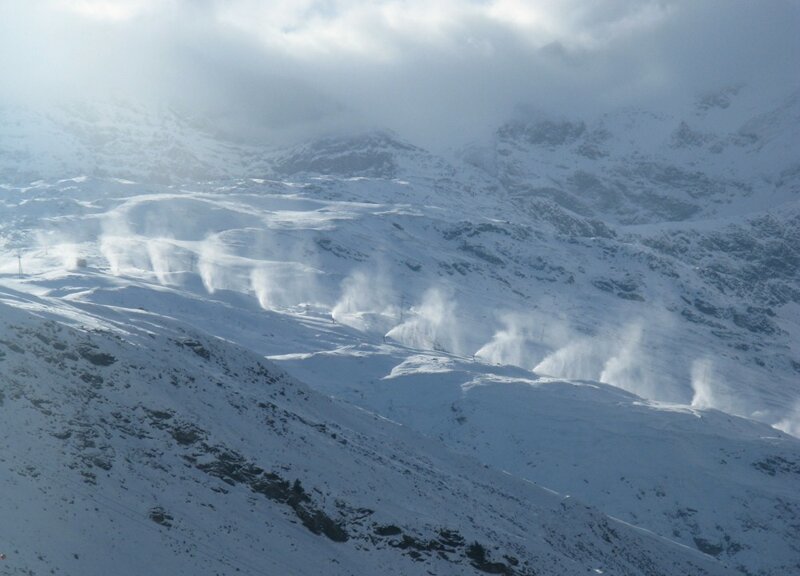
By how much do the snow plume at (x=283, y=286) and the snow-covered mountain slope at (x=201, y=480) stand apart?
111 m

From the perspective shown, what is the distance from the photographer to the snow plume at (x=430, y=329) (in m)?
157

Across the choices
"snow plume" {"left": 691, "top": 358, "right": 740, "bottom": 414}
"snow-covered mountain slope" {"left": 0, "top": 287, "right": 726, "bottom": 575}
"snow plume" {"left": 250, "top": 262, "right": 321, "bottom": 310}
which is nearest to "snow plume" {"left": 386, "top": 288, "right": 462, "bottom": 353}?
"snow plume" {"left": 250, "top": 262, "right": 321, "bottom": 310}

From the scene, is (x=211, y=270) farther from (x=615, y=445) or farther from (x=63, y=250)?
(x=615, y=445)

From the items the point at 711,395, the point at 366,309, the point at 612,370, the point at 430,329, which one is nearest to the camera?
the point at 430,329

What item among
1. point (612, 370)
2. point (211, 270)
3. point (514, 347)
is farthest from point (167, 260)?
point (612, 370)

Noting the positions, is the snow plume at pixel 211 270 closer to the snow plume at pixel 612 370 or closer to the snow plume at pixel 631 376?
the snow plume at pixel 612 370

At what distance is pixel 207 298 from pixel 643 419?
225 ft

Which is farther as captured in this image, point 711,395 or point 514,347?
point 711,395

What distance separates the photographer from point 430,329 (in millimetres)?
172375

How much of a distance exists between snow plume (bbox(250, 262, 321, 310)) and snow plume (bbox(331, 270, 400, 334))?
6019 mm

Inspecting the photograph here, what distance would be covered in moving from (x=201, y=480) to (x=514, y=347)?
5836 inches

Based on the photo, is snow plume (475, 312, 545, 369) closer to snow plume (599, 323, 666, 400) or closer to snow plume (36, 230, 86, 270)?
snow plume (599, 323, 666, 400)

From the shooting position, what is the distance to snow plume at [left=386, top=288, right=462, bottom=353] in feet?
515

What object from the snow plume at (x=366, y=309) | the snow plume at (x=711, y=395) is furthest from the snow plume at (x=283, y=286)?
Result: the snow plume at (x=711, y=395)
